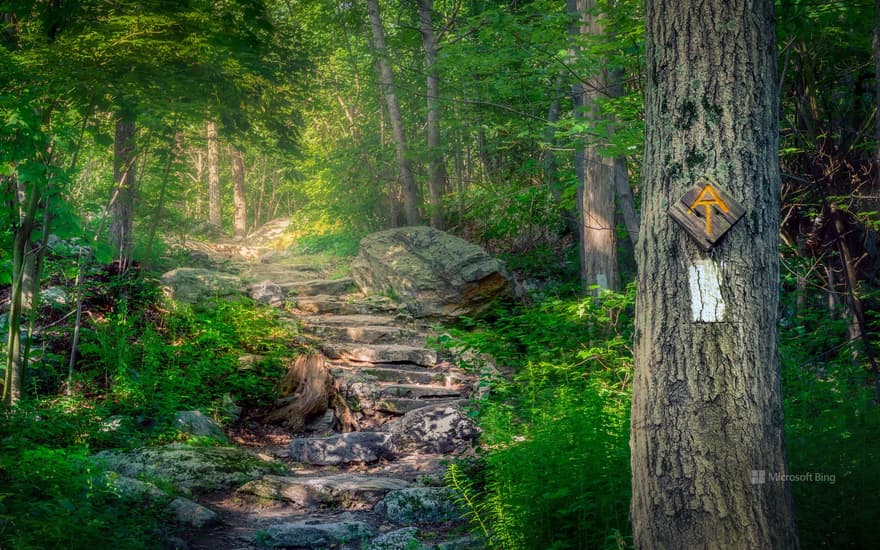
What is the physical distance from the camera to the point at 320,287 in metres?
13.2

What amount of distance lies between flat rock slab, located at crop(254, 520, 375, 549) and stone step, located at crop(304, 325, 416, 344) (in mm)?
5738

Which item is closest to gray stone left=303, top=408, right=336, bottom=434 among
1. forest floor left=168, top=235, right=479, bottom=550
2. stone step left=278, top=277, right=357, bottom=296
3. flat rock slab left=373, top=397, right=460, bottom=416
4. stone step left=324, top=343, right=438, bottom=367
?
forest floor left=168, top=235, right=479, bottom=550

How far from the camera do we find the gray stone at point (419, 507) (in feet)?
16.8

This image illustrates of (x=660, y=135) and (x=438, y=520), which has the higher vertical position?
(x=660, y=135)

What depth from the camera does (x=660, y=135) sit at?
9.60ft

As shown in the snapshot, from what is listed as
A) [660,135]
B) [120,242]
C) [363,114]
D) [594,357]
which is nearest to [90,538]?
[660,135]

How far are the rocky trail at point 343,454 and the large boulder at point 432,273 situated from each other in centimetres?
45

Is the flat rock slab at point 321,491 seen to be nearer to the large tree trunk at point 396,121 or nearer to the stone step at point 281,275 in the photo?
the stone step at point 281,275

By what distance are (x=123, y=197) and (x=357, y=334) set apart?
162 inches

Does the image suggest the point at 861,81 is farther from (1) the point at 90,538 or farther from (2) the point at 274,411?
(1) the point at 90,538

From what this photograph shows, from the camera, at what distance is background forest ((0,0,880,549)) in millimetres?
3561

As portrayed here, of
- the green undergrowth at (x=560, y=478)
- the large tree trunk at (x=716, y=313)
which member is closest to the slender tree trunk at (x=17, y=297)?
the green undergrowth at (x=560, y=478)

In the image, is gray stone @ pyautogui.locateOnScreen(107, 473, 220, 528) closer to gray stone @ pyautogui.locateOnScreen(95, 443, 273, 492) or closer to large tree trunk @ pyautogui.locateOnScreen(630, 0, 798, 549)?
gray stone @ pyautogui.locateOnScreen(95, 443, 273, 492)

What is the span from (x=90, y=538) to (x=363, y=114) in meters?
19.1
